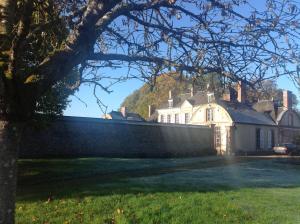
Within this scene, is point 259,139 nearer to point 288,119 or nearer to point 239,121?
point 239,121

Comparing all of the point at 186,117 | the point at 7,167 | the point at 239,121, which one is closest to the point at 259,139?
the point at 239,121

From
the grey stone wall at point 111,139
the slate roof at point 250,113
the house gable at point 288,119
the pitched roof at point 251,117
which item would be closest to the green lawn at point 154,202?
the grey stone wall at point 111,139

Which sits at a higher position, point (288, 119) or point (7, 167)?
point (288, 119)

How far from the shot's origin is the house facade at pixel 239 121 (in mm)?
45844

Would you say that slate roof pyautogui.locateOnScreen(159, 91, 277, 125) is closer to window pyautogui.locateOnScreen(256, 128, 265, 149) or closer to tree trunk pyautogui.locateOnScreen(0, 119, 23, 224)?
window pyautogui.locateOnScreen(256, 128, 265, 149)

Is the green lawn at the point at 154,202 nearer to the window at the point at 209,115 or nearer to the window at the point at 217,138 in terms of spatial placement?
the window at the point at 217,138

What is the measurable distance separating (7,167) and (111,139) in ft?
95.4

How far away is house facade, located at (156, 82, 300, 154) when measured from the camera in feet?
150

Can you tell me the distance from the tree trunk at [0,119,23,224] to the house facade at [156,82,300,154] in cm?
3422

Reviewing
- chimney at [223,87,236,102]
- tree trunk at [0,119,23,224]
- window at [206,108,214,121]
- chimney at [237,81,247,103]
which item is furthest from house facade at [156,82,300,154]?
tree trunk at [0,119,23,224]

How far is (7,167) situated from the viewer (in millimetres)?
4586

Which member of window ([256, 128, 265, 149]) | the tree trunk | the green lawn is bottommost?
the green lawn

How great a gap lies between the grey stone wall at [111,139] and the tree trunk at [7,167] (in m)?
22.1

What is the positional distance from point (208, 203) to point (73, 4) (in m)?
6.50
